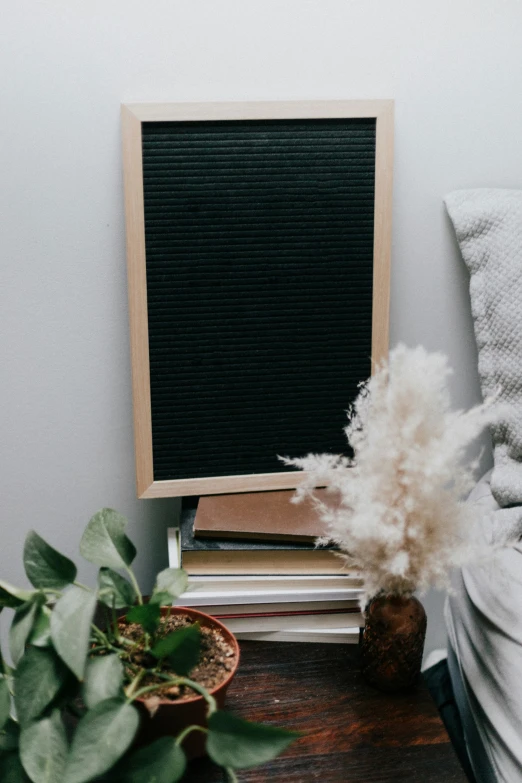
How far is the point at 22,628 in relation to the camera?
666mm

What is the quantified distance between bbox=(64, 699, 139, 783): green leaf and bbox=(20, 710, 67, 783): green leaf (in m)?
0.04

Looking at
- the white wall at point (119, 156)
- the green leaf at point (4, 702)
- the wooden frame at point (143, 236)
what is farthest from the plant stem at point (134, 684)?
the white wall at point (119, 156)

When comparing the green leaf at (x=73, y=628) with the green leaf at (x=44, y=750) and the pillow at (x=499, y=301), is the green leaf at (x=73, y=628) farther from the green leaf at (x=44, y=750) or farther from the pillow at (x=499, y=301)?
the pillow at (x=499, y=301)

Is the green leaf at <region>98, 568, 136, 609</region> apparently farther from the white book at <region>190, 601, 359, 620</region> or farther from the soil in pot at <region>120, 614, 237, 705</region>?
the white book at <region>190, 601, 359, 620</region>

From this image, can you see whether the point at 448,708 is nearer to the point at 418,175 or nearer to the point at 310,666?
the point at 310,666

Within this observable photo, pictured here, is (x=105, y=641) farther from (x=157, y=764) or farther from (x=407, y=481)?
(x=407, y=481)

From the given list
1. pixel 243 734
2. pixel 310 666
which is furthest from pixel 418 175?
pixel 243 734

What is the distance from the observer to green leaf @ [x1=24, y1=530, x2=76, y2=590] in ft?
2.36

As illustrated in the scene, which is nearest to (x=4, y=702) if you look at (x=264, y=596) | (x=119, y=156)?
(x=264, y=596)

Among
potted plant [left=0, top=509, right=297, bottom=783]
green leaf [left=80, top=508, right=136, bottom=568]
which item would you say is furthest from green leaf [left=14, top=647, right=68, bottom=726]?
green leaf [left=80, top=508, right=136, bottom=568]

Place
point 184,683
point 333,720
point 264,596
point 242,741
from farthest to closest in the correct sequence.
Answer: point 264,596 → point 333,720 → point 184,683 → point 242,741

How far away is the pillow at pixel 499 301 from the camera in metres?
0.99

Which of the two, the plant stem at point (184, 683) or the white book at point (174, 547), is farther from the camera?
the white book at point (174, 547)

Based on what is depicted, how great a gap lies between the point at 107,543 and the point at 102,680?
0.50 feet
